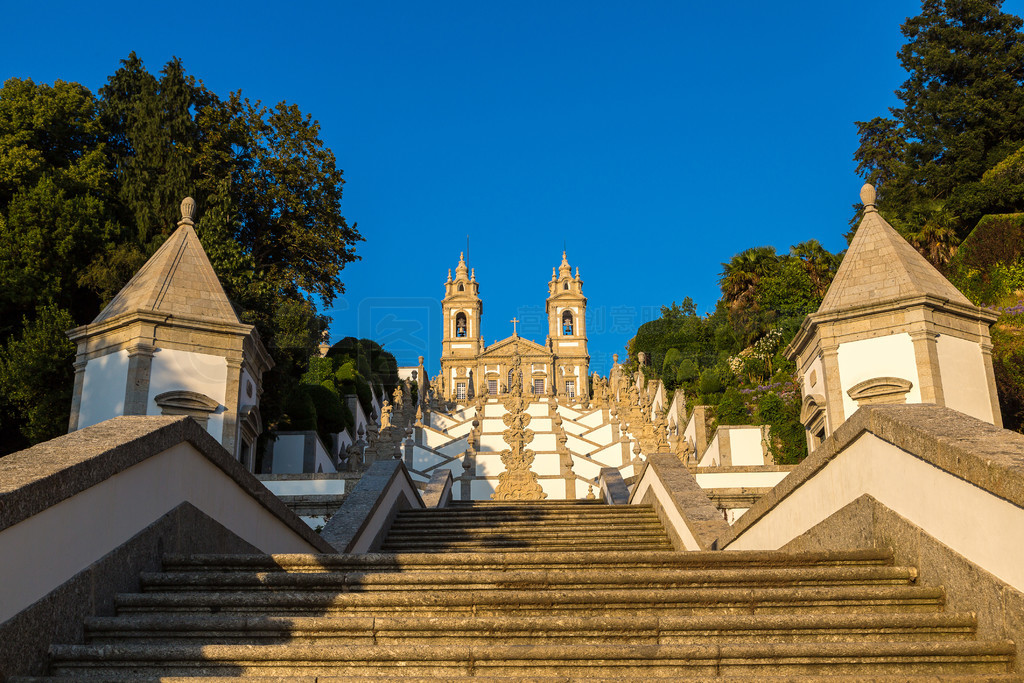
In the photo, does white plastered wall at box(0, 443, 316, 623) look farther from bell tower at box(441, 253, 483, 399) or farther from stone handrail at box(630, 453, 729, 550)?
bell tower at box(441, 253, 483, 399)

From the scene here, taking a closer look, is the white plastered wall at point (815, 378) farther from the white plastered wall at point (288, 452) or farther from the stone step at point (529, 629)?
the white plastered wall at point (288, 452)

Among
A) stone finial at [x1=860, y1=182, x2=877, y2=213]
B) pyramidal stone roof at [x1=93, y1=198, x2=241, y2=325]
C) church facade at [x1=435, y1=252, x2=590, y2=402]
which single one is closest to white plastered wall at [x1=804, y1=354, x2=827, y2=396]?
stone finial at [x1=860, y1=182, x2=877, y2=213]

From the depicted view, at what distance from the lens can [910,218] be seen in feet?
85.9

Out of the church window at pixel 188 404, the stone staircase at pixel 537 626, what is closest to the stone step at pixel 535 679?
the stone staircase at pixel 537 626

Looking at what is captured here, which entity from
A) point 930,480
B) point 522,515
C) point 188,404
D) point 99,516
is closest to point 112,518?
point 99,516

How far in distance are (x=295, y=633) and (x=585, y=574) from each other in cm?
160

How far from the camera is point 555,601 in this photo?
4.29 meters

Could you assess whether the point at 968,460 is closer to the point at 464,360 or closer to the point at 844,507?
the point at 844,507

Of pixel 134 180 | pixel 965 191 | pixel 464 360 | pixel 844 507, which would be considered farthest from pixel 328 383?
pixel 464 360

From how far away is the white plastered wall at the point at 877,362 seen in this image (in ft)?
46.4

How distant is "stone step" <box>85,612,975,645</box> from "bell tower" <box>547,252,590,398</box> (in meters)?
78.0

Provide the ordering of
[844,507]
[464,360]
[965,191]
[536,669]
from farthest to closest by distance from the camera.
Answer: [464,360] → [965,191] → [844,507] → [536,669]

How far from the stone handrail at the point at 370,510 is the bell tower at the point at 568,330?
234ft

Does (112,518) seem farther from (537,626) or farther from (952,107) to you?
(952,107)
